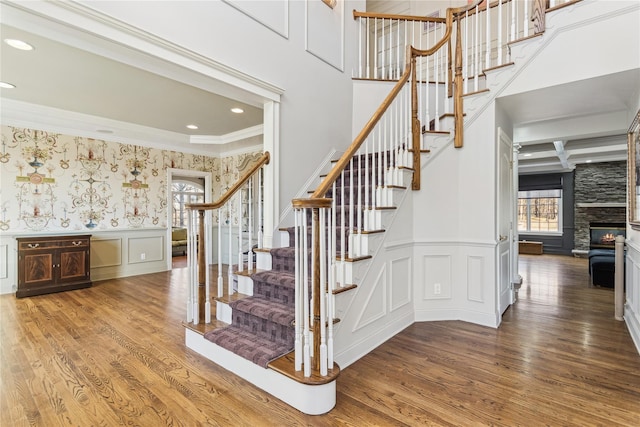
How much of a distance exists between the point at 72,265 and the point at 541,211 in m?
11.7

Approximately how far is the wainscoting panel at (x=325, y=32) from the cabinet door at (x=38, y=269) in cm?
471

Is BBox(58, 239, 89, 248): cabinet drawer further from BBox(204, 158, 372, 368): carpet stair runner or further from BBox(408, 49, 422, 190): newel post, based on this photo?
BBox(408, 49, 422, 190): newel post

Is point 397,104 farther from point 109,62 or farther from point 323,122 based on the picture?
point 109,62

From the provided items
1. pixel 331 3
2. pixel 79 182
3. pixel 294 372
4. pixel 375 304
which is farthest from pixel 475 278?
pixel 79 182

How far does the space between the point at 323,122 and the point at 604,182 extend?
875cm

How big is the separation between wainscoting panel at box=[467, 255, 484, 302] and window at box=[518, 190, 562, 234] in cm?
786

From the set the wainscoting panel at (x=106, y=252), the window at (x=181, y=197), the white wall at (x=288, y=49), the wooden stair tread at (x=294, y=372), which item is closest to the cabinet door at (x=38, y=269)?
the wainscoting panel at (x=106, y=252)

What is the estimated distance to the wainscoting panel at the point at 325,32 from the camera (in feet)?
12.3

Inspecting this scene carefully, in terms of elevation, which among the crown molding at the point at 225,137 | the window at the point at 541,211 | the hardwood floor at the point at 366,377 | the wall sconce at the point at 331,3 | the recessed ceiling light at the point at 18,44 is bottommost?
the hardwood floor at the point at 366,377

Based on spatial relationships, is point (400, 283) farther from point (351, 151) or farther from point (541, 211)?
point (541, 211)

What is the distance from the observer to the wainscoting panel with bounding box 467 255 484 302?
322 cm

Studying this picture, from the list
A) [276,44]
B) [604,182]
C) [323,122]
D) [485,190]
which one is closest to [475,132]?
[485,190]

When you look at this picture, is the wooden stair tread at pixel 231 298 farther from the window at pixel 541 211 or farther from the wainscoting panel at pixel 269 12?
the window at pixel 541 211

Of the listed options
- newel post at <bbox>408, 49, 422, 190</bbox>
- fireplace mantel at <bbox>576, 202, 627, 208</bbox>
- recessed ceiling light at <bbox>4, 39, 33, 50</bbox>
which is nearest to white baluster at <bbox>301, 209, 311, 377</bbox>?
newel post at <bbox>408, 49, 422, 190</bbox>
